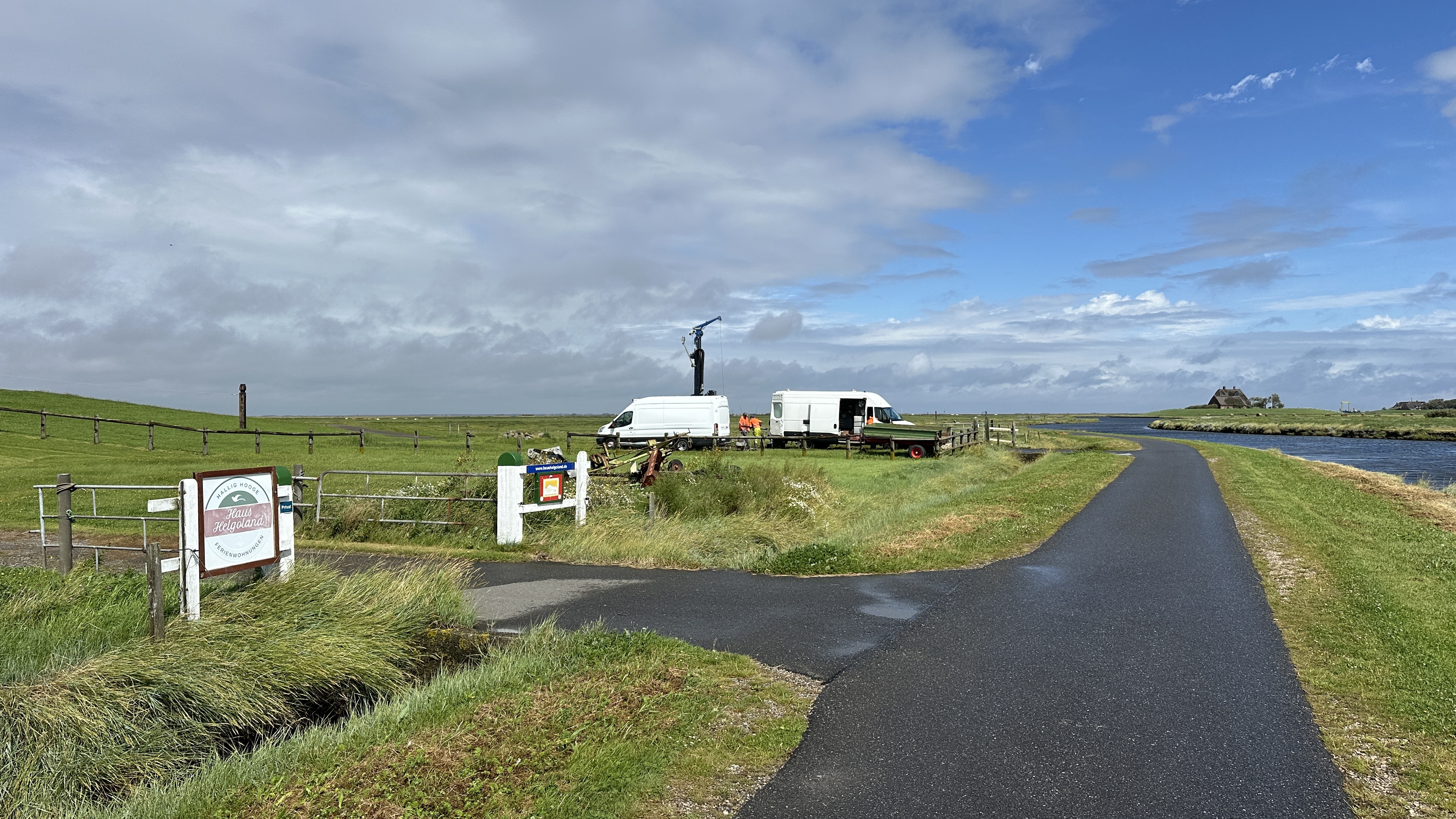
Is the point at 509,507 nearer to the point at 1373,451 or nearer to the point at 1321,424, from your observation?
the point at 1373,451

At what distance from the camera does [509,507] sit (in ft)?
45.9

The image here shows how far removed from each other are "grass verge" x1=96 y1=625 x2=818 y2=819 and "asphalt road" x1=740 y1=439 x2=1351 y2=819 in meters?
0.41

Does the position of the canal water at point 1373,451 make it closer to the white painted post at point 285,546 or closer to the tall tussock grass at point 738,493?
the tall tussock grass at point 738,493

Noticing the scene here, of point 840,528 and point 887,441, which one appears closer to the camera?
point 840,528

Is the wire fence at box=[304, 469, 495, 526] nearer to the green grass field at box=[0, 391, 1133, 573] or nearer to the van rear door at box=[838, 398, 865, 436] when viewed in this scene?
the green grass field at box=[0, 391, 1133, 573]

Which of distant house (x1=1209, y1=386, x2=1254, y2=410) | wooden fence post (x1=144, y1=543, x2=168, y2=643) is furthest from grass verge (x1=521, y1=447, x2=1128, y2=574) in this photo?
distant house (x1=1209, y1=386, x2=1254, y2=410)

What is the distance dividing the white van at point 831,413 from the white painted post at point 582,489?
25792 millimetres

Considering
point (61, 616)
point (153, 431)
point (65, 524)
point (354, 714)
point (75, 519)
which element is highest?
point (153, 431)

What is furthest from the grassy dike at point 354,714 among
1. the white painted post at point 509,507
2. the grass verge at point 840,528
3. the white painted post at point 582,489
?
the white painted post at point 582,489

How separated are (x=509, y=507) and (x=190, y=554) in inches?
265

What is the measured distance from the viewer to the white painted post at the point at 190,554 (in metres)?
7.25

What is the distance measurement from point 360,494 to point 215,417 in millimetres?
56790

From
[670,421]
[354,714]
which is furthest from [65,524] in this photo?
[670,421]

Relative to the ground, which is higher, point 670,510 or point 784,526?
point 670,510
